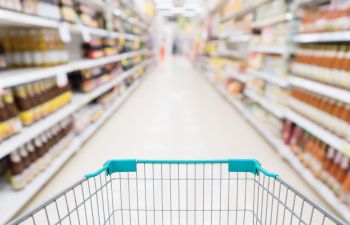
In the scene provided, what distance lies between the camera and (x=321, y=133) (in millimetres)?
2148

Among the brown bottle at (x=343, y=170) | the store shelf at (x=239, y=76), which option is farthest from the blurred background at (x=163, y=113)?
the store shelf at (x=239, y=76)

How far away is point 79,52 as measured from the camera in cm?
405

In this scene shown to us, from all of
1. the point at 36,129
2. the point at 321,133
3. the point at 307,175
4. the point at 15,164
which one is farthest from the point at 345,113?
the point at 15,164

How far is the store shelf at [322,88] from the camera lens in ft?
6.26

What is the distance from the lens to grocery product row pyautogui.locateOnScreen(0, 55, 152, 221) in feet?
6.23

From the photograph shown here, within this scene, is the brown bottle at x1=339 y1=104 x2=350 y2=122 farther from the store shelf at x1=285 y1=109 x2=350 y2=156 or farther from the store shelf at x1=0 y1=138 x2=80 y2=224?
the store shelf at x1=0 y1=138 x2=80 y2=224

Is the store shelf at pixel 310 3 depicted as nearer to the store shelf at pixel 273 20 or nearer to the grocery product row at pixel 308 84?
the grocery product row at pixel 308 84

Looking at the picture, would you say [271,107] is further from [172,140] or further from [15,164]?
[15,164]

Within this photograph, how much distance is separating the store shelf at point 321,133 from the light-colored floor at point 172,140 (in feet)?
1.44

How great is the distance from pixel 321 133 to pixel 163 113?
109 inches

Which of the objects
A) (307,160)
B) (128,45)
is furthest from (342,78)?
(128,45)

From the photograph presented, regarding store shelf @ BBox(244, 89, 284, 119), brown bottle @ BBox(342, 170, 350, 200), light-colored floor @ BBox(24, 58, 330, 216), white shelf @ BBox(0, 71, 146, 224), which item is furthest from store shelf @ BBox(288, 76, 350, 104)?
white shelf @ BBox(0, 71, 146, 224)

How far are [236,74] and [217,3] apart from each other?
3116 millimetres

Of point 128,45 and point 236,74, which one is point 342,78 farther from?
point 128,45
